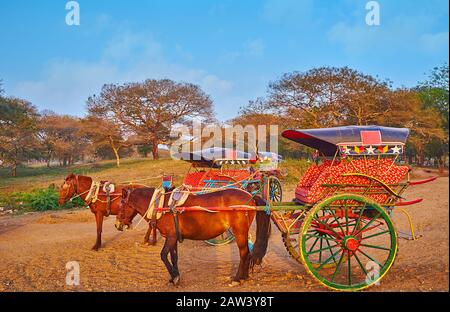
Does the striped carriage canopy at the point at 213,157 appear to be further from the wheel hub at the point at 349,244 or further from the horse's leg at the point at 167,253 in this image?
the wheel hub at the point at 349,244

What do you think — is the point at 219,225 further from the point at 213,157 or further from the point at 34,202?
the point at 34,202

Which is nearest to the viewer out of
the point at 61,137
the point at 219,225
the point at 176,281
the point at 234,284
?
the point at 234,284

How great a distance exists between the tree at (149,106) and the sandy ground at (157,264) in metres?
30.6

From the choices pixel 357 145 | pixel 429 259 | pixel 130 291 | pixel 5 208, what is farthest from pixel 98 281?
pixel 5 208

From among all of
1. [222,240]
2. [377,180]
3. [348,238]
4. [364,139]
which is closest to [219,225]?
[348,238]

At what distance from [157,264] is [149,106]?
1393 inches

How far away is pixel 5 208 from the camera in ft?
51.4

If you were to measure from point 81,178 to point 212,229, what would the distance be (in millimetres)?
4657

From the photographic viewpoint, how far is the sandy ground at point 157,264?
5.75 meters

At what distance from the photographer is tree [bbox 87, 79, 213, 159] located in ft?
132

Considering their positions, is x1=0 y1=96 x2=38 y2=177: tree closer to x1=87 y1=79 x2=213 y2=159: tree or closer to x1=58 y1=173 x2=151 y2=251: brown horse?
x1=87 y1=79 x2=213 y2=159: tree

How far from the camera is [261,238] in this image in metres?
6.02

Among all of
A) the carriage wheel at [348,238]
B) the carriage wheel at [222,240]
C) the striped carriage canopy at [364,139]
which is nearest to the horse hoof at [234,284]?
the carriage wheel at [348,238]
